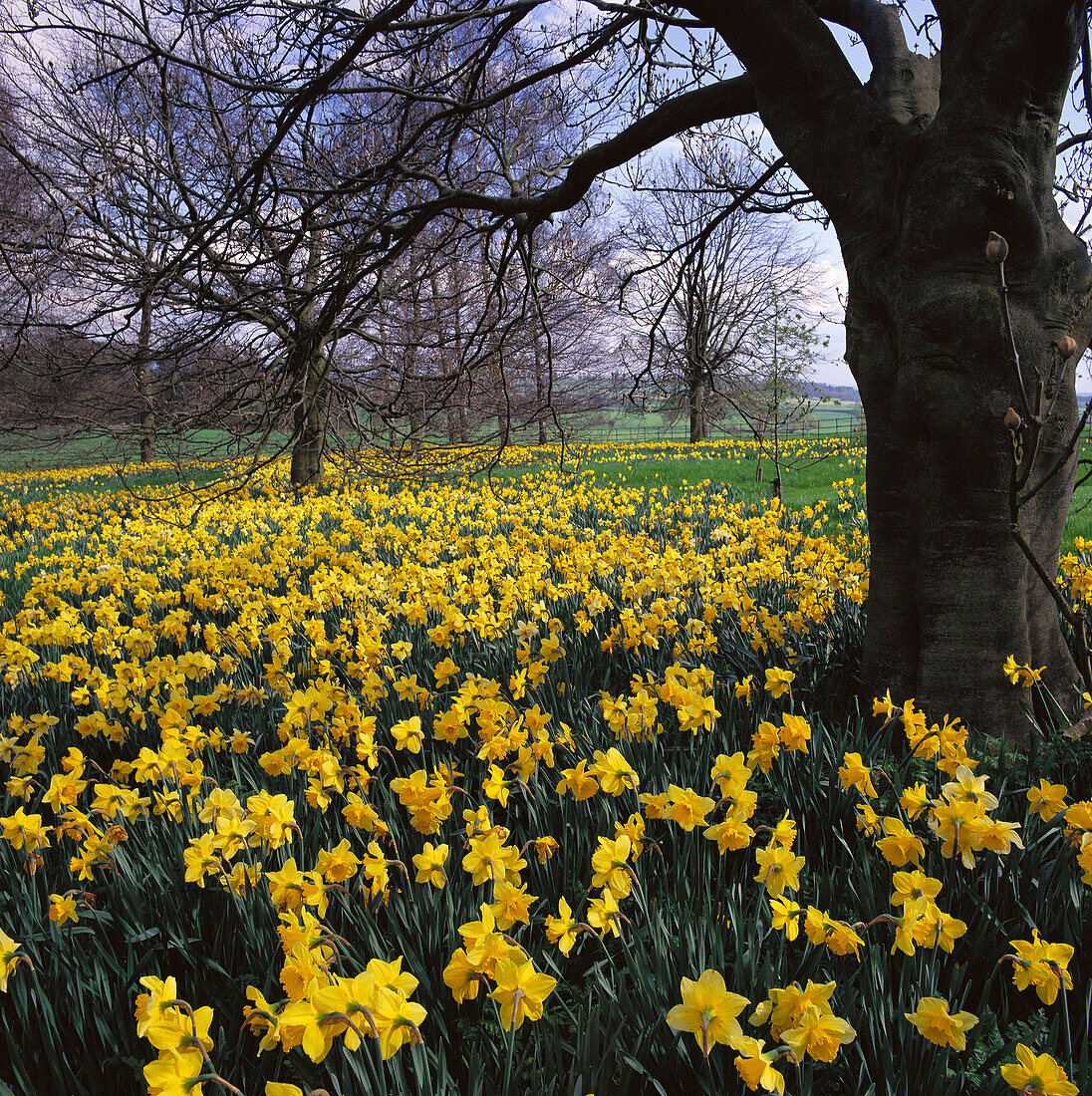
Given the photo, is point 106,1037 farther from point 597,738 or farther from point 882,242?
point 882,242

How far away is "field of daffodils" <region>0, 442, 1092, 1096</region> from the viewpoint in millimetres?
1246

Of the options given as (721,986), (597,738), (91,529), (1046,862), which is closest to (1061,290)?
(1046,862)

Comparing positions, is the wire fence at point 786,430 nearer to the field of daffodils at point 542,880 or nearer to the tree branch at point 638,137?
the tree branch at point 638,137

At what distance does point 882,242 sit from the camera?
2.65 metres

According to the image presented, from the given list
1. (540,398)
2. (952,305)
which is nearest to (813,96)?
(952,305)

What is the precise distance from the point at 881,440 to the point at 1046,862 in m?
1.57

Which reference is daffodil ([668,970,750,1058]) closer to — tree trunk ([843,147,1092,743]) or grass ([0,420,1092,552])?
tree trunk ([843,147,1092,743])

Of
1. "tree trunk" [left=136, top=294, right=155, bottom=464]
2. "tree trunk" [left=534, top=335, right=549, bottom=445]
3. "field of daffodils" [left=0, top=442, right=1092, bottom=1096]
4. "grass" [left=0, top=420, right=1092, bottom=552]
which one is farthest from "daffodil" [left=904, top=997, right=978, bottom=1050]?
"grass" [left=0, top=420, right=1092, bottom=552]

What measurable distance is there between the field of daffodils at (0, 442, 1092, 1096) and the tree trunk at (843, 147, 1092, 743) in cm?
19

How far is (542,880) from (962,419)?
6.84ft

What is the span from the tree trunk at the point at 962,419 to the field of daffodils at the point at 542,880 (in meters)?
0.19

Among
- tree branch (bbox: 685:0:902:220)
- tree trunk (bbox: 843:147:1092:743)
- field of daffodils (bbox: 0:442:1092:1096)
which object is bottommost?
field of daffodils (bbox: 0:442:1092:1096)

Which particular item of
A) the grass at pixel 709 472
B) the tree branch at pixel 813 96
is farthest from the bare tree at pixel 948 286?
the grass at pixel 709 472

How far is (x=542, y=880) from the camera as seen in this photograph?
1921mm
